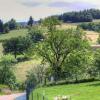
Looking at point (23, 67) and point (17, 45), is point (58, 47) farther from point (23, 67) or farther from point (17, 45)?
point (17, 45)

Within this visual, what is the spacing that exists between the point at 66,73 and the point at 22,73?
178 feet

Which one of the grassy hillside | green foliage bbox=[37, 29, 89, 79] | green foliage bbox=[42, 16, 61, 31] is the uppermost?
green foliage bbox=[42, 16, 61, 31]

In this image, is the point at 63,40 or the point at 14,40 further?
the point at 14,40

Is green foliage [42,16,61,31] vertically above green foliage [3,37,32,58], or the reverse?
green foliage [42,16,61,31]

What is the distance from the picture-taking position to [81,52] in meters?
75.0

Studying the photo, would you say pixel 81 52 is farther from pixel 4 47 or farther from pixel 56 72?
pixel 4 47

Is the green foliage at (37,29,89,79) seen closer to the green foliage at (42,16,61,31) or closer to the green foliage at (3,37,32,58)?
the green foliage at (42,16,61,31)

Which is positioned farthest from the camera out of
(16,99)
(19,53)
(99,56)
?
(19,53)

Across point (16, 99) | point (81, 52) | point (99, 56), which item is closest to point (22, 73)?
point (81, 52)

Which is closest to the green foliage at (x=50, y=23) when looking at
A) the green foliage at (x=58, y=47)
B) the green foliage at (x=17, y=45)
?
the green foliage at (x=58, y=47)

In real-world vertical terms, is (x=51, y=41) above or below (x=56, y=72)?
above

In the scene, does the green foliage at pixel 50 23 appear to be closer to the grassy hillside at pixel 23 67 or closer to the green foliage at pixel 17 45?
the grassy hillside at pixel 23 67

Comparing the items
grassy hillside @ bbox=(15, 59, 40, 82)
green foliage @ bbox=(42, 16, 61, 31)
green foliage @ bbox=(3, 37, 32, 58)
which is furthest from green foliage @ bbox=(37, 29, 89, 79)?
green foliage @ bbox=(3, 37, 32, 58)

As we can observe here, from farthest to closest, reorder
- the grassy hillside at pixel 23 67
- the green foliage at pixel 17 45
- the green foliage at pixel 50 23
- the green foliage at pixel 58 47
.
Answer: the green foliage at pixel 17 45
the grassy hillside at pixel 23 67
the green foliage at pixel 50 23
the green foliage at pixel 58 47
